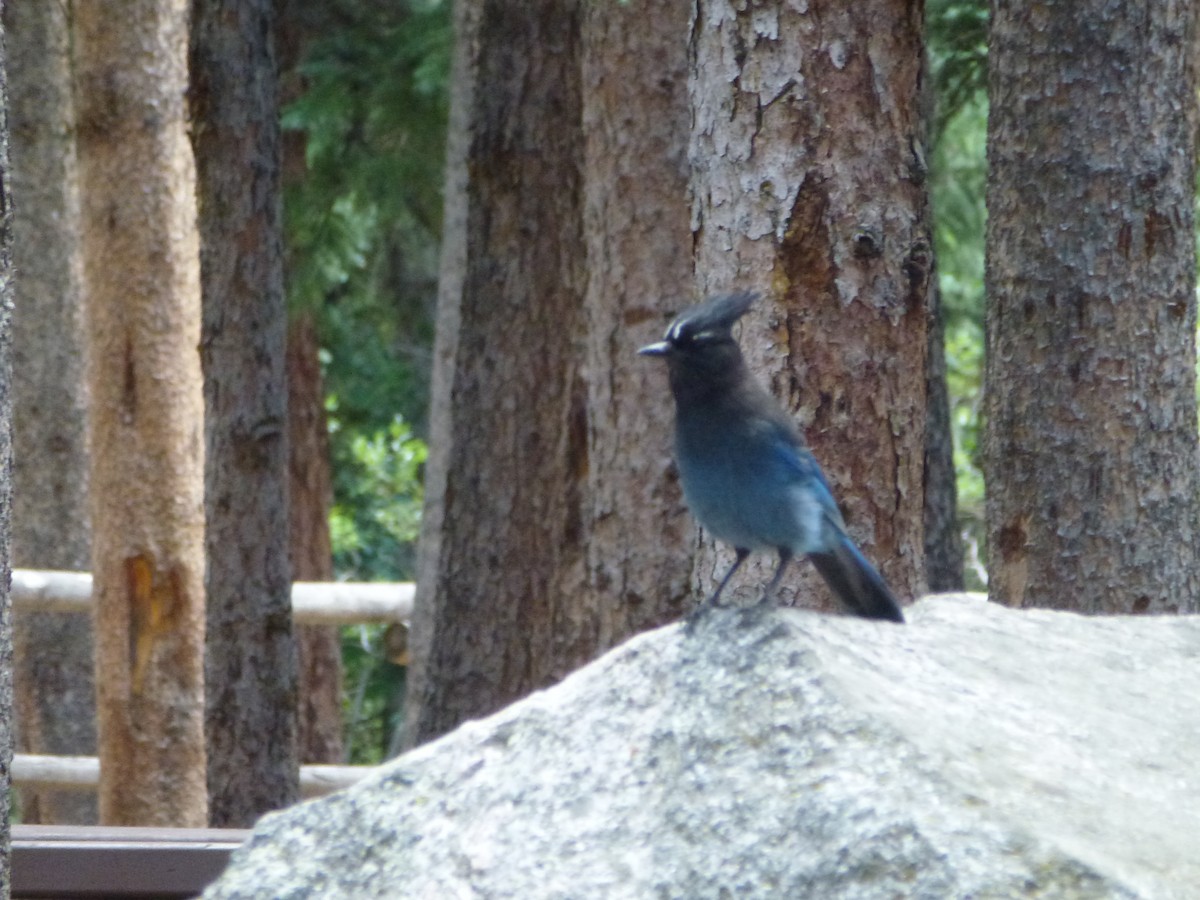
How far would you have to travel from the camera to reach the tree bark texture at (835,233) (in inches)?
171

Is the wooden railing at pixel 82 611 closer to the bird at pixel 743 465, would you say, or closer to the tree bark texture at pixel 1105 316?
the tree bark texture at pixel 1105 316

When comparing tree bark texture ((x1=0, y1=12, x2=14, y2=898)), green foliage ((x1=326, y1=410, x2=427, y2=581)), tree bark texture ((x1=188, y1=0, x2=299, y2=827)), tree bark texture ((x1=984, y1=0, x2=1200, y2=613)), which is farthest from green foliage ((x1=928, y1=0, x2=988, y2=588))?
green foliage ((x1=326, y1=410, x2=427, y2=581))

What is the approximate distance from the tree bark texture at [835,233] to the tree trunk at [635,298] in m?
1.37

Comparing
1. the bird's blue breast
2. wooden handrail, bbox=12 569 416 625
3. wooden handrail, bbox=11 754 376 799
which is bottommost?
wooden handrail, bbox=11 754 376 799

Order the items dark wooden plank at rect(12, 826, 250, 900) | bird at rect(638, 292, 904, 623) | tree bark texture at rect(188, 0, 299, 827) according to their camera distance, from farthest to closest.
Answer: tree bark texture at rect(188, 0, 299, 827) < dark wooden plank at rect(12, 826, 250, 900) < bird at rect(638, 292, 904, 623)

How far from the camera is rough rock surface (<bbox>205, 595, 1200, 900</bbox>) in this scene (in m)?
2.57

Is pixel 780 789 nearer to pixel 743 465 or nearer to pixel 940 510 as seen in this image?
pixel 743 465

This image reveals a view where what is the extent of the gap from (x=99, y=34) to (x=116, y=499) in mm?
2278

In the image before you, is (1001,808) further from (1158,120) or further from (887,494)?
(1158,120)

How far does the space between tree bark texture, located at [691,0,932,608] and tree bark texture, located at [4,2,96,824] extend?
638 centimetres

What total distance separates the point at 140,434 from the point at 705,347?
5.05 metres

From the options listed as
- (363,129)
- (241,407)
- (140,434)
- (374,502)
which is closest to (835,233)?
(241,407)

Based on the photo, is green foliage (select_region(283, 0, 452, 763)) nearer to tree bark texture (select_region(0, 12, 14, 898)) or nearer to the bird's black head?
the bird's black head

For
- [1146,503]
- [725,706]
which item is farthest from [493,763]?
[1146,503]
